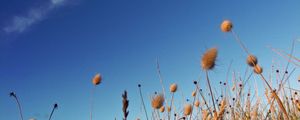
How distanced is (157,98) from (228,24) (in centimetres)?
85

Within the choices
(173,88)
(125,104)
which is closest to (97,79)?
(173,88)

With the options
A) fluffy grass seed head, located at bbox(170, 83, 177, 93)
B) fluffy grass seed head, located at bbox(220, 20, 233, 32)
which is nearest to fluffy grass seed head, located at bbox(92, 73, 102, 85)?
fluffy grass seed head, located at bbox(170, 83, 177, 93)

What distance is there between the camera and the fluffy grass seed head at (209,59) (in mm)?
2565

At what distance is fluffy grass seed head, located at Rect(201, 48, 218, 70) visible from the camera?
8.42 ft

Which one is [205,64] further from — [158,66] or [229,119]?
[229,119]

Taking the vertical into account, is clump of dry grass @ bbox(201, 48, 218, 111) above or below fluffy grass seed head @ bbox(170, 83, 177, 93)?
below

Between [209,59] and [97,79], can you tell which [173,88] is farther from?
[209,59]

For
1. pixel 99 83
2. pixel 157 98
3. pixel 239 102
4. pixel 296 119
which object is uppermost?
pixel 99 83

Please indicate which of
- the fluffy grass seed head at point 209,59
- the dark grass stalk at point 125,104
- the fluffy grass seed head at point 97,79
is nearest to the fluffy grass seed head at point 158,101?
the fluffy grass seed head at point 209,59

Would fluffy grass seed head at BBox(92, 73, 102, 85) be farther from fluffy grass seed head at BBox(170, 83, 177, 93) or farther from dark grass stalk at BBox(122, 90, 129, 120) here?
dark grass stalk at BBox(122, 90, 129, 120)

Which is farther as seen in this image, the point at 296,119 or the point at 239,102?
the point at 239,102

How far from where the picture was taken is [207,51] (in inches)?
106

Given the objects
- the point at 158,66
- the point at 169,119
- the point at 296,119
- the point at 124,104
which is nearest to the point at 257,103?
the point at 296,119

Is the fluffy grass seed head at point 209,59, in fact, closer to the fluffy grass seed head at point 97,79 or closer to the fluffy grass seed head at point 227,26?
the fluffy grass seed head at point 227,26
